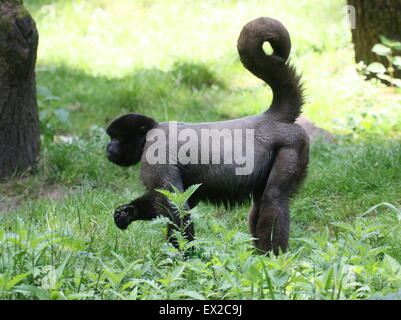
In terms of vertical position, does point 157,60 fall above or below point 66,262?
below

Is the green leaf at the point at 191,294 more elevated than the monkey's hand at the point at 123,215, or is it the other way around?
the green leaf at the point at 191,294

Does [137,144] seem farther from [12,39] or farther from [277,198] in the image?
[12,39]

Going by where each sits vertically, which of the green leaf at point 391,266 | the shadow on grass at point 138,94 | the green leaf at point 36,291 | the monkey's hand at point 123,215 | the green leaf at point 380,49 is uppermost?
the green leaf at point 36,291

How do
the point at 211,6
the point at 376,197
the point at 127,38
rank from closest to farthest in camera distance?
the point at 376,197 < the point at 127,38 < the point at 211,6

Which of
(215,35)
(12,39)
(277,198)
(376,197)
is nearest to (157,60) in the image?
(215,35)

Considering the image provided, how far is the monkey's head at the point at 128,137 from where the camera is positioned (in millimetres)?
5152

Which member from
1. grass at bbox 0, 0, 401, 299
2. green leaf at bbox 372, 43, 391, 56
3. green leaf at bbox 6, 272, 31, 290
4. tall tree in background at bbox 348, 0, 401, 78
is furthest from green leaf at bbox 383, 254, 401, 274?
tall tree in background at bbox 348, 0, 401, 78

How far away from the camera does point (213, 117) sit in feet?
28.1

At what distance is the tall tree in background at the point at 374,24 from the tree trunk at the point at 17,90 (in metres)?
4.31

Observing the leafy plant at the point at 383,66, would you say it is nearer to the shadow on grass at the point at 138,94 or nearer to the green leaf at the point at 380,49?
the green leaf at the point at 380,49

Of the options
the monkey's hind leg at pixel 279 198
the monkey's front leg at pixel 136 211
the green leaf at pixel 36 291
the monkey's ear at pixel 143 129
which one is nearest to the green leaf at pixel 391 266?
the monkey's hind leg at pixel 279 198

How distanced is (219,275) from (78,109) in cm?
605

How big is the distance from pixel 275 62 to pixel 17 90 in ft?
9.63

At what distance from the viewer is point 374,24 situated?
852 cm
